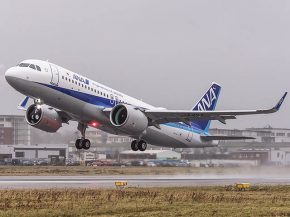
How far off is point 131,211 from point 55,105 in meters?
22.8

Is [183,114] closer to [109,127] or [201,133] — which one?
[109,127]

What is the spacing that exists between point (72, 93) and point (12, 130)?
117 m

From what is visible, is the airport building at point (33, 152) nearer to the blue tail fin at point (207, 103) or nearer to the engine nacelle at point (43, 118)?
the blue tail fin at point (207, 103)

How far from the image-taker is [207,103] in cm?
6988

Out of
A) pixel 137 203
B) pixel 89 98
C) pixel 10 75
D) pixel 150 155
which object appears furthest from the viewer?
pixel 150 155

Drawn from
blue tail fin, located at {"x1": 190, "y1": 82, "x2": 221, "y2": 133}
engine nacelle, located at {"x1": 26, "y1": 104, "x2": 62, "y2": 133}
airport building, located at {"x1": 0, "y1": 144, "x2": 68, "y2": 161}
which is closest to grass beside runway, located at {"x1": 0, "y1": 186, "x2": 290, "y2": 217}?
engine nacelle, located at {"x1": 26, "y1": 104, "x2": 62, "y2": 133}

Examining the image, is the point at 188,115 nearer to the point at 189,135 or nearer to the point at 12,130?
the point at 189,135

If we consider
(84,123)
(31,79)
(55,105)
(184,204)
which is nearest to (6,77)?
(31,79)

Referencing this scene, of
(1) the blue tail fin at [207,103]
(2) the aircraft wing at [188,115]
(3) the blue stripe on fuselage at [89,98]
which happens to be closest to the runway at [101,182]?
(2) the aircraft wing at [188,115]

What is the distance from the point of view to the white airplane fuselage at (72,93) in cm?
4628

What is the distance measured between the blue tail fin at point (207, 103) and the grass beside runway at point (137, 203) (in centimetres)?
2788

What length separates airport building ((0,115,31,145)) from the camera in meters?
159

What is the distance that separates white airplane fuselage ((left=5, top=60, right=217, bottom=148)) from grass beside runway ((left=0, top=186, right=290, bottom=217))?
11.3m

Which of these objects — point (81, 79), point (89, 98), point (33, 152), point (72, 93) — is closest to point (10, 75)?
point (72, 93)
